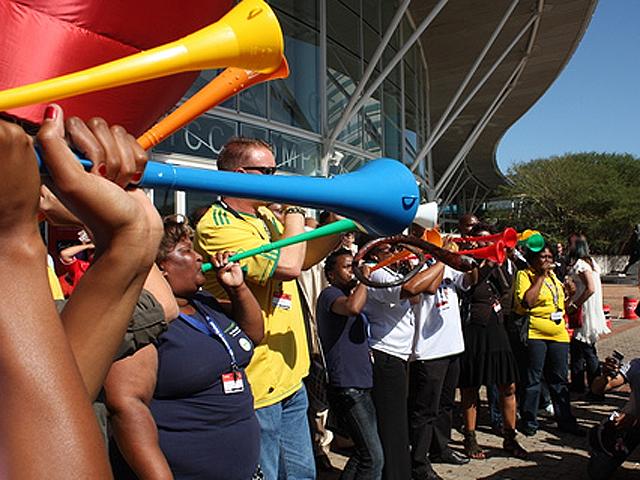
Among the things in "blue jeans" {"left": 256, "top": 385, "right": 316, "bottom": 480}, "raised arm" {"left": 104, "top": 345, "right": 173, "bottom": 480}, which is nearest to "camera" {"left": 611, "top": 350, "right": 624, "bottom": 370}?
"blue jeans" {"left": 256, "top": 385, "right": 316, "bottom": 480}

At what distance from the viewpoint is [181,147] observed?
7555 mm

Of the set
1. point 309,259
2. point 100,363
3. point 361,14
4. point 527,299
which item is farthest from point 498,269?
point 361,14

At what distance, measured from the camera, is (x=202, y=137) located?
7.96m

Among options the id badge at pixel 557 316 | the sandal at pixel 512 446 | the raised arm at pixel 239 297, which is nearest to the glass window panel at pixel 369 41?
the id badge at pixel 557 316

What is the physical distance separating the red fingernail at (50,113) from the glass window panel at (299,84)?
8.62 metres

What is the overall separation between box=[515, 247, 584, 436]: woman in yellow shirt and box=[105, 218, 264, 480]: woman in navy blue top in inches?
162

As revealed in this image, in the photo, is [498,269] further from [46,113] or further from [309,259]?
[46,113]

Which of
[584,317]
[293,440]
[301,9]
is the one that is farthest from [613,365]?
[301,9]

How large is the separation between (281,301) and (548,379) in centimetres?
410

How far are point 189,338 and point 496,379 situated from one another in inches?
151

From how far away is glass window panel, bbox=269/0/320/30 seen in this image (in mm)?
9686

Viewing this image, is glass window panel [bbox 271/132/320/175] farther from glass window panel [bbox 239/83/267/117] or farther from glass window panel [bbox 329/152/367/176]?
glass window panel [bbox 329/152/367/176]

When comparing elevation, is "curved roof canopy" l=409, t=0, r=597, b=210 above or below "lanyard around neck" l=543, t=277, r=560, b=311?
above

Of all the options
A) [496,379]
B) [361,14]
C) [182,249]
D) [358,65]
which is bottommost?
[496,379]
